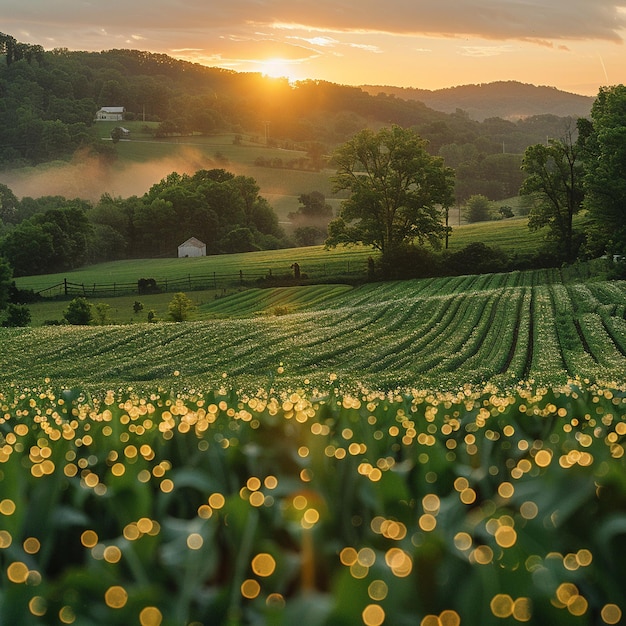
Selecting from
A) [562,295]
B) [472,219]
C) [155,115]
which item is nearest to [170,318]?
[562,295]

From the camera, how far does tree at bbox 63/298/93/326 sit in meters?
53.3

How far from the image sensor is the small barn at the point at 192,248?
253 feet

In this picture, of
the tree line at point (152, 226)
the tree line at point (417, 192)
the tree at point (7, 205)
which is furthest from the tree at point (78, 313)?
the tree at point (7, 205)

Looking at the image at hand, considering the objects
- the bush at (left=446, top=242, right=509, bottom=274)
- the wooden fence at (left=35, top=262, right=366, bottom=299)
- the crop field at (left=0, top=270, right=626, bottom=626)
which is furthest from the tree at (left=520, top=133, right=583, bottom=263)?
the crop field at (left=0, top=270, right=626, bottom=626)

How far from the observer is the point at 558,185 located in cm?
6266

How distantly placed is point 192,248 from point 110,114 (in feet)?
163

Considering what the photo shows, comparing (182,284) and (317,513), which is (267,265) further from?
(317,513)

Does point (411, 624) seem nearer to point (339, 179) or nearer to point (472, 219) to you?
point (339, 179)

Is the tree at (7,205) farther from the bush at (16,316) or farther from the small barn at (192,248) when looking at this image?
the bush at (16,316)

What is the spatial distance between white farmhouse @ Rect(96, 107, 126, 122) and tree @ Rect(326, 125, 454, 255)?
63945 millimetres

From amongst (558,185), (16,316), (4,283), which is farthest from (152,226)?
(558,185)

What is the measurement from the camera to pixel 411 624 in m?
1.72

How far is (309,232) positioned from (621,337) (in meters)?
61.3

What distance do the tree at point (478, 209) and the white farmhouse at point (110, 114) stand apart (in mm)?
52253
